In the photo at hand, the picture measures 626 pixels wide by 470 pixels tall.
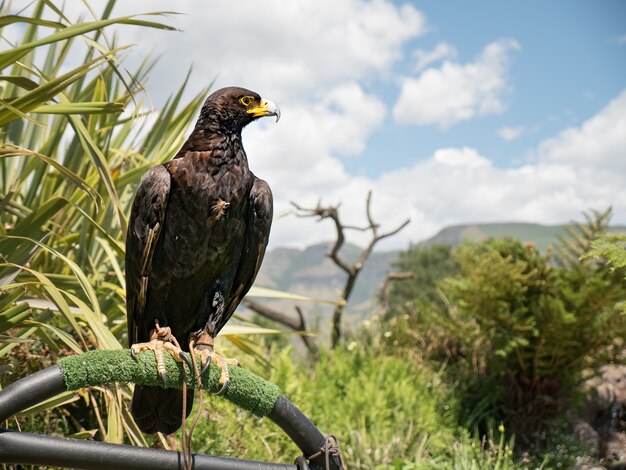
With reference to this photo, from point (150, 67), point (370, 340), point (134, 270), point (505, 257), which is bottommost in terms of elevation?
point (370, 340)

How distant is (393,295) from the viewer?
34.1m

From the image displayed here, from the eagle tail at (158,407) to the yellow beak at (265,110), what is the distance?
3.69ft

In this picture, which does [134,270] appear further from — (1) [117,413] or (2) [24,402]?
(2) [24,402]

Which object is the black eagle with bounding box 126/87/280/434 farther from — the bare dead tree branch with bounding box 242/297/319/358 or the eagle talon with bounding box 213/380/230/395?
the bare dead tree branch with bounding box 242/297/319/358

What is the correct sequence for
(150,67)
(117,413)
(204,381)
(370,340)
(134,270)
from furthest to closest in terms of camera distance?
1. (370,340)
2. (150,67)
3. (117,413)
4. (134,270)
5. (204,381)

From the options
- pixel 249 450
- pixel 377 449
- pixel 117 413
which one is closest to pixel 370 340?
pixel 377 449

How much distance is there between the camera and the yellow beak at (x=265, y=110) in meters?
2.57

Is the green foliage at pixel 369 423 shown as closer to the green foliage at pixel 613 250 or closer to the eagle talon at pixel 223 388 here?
the green foliage at pixel 613 250

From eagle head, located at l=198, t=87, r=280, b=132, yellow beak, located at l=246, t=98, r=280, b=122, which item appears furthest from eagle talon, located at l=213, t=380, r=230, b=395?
yellow beak, located at l=246, t=98, r=280, b=122

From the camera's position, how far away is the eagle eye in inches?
99.7

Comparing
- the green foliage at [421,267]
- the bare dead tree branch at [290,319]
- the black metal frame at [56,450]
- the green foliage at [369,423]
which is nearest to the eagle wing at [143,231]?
the black metal frame at [56,450]

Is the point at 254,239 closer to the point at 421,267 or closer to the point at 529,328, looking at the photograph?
the point at 529,328

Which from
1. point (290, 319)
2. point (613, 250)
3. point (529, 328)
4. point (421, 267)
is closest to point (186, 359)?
point (613, 250)

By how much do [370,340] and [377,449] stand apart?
2783 millimetres
